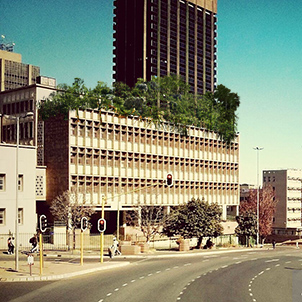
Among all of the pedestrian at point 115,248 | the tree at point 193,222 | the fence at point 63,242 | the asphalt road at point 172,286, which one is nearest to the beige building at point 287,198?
the fence at point 63,242

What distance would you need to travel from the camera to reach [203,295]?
96.0 ft

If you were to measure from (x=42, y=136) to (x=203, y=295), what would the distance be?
53.3 m

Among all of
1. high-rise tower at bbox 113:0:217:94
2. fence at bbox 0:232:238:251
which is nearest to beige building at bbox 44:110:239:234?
fence at bbox 0:232:238:251

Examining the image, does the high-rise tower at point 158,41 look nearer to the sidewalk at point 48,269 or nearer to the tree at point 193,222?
the tree at point 193,222

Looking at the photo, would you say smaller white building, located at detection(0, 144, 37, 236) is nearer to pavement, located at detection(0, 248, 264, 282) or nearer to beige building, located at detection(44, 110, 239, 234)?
beige building, located at detection(44, 110, 239, 234)

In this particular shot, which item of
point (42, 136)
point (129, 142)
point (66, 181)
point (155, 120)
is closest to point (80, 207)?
point (66, 181)

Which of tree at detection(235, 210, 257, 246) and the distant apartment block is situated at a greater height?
the distant apartment block

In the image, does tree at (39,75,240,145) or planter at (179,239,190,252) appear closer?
planter at (179,239,190,252)

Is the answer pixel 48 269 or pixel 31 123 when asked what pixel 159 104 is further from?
pixel 48 269

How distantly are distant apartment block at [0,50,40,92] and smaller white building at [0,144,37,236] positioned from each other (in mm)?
117810

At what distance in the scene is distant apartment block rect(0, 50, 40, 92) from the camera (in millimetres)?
179125

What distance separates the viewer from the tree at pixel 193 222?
68312 millimetres

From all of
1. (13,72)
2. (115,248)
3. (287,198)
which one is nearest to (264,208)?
(287,198)

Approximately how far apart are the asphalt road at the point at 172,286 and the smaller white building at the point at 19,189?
22.2m
